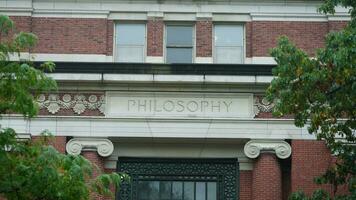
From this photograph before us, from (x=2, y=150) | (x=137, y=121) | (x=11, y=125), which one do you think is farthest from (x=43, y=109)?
(x=2, y=150)

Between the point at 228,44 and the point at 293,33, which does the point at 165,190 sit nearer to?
the point at 228,44

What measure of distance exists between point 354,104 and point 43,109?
10.5 m

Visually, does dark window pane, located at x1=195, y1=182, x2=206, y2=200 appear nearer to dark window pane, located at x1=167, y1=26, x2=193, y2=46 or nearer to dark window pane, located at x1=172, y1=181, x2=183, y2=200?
dark window pane, located at x1=172, y1=181, x2=183, y2=200

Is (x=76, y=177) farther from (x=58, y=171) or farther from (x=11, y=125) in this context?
(x=11, y=125)

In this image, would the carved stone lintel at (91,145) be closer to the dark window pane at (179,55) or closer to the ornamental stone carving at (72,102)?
the ornamental stone carving at (72,102)

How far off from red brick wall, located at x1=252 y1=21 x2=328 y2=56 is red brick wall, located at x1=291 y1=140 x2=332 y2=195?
3.11 meters

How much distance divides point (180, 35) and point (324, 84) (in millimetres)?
8684

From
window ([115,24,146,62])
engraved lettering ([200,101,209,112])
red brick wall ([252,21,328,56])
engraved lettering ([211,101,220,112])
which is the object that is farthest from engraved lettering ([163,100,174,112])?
red brick wall ([252,21,328,56])

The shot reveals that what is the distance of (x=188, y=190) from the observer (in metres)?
27.1

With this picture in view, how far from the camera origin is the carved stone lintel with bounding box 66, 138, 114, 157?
86.9 feet

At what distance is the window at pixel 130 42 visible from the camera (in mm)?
27766

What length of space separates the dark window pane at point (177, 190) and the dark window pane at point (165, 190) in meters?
0.13

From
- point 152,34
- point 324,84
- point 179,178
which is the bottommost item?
point 179,178

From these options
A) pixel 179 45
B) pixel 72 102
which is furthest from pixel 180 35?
pixel 72 102
